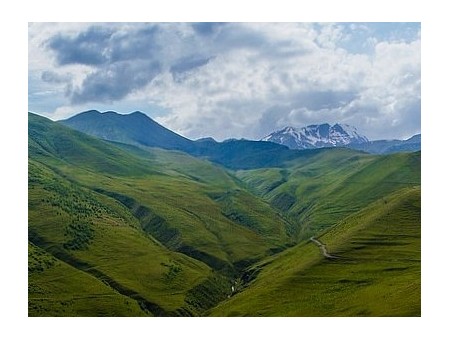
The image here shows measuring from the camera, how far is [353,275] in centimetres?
9531

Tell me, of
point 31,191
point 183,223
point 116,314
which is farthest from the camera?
point 183,223

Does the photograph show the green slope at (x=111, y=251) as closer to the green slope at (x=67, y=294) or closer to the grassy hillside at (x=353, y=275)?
the green slope at (x=67, y=294)

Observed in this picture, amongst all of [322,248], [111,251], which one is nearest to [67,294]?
[111,251]

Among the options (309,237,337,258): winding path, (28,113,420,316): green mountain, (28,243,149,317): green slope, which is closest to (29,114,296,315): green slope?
(28,113,420,316): green mountain

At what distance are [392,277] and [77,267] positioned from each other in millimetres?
59125

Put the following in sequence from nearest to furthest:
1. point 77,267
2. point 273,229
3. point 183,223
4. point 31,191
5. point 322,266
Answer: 1. point 322,266
2. point 77,267
3. point 31,191
4. point 183,223
5. point 273,229

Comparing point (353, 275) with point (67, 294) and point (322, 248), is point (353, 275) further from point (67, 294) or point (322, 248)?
point (67, 294)

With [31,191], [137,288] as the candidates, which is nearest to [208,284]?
[137,288]

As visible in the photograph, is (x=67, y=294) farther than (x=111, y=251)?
No

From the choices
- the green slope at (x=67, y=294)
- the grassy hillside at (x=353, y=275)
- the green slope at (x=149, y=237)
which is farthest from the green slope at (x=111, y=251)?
the grassy hillside at (x=353, y=275)

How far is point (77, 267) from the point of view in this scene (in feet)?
360

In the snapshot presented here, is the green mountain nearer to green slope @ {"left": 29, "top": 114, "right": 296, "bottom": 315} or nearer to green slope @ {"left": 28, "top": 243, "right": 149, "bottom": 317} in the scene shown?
green slope @ {"left": 28, "top": 243, "right": 149, "bottom": 317}

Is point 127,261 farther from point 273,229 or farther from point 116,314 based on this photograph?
point 273,229

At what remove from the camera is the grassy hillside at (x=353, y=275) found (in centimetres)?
7881
